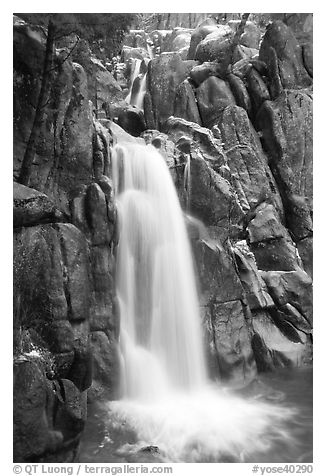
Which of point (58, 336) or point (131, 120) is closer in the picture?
point (58, 336)

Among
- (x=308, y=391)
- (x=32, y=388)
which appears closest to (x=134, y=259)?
(x=32, y=388)

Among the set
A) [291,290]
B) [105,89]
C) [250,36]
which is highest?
[250,36]

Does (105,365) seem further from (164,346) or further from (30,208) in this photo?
(30,208)

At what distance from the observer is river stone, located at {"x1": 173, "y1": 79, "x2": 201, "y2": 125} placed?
14695 mm

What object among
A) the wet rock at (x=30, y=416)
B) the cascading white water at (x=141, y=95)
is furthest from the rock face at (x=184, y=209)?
the cascading white water at (x=141, y=95)

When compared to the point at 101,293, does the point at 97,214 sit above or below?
above

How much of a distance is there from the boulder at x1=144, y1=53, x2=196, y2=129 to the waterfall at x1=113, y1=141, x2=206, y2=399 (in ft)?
18.6

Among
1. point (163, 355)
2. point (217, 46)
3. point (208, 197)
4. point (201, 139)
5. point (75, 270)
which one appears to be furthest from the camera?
point (217, 46)

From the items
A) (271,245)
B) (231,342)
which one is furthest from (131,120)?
(231,342)

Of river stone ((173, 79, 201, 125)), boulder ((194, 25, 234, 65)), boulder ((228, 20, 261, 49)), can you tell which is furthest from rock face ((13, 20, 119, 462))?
boulder ((228, 20, 261, 49))

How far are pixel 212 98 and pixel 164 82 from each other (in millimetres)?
2265

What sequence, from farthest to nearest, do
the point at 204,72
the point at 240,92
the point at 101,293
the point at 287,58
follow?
the point at 204,72 < the point at 240,92 < the point at 287,58 < the point at 101,293

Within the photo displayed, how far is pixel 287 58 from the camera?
14.5 meters

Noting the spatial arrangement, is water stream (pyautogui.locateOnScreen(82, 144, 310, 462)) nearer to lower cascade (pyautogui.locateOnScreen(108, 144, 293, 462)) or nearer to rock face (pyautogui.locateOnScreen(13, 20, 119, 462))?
lower cascade (pyautogui.locateOnScreen(108, 144, 293, 462))
